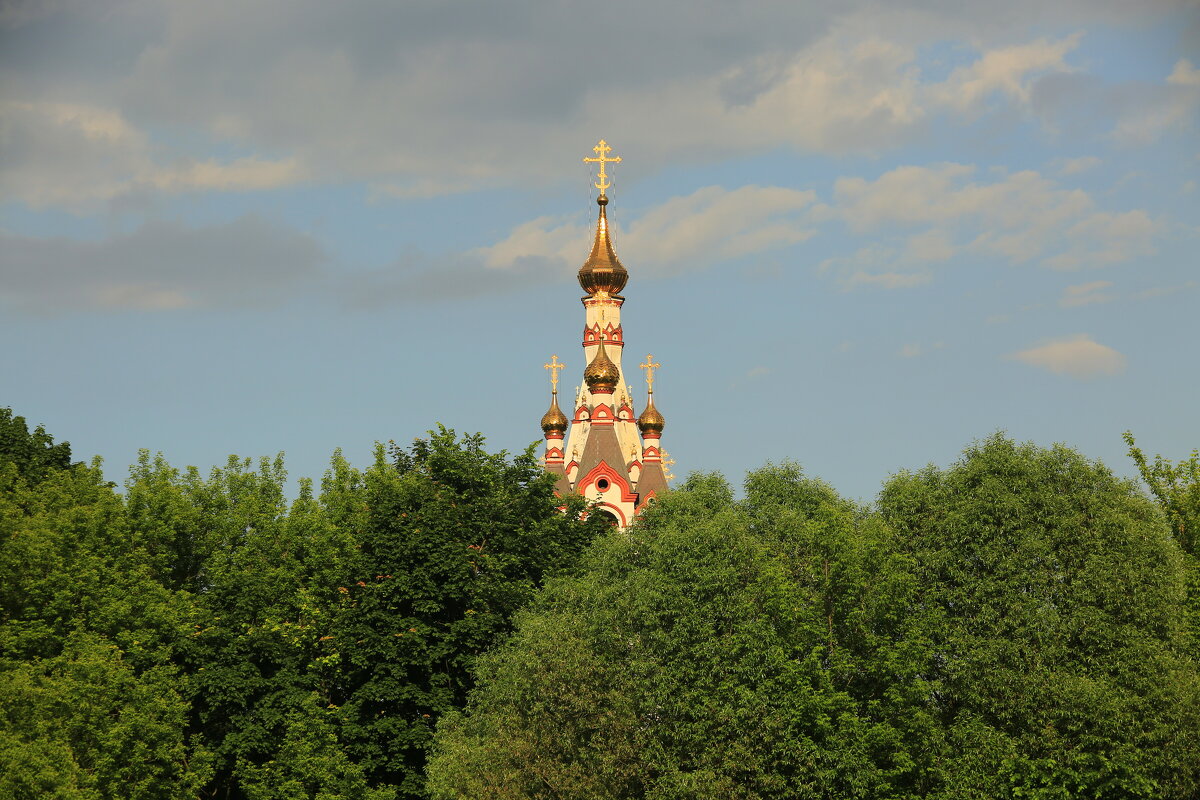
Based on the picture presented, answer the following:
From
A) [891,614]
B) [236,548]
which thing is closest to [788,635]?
[891,614]

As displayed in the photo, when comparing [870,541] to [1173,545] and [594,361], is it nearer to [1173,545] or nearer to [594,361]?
[1173,545]

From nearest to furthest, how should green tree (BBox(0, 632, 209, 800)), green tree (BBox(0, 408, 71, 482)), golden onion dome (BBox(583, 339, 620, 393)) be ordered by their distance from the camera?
green tree (BBox(0, 632, 209, 800))
green tree (BBox(0, 408, 71, 482))
golden onion dome (BBox(583, 339, 620, 393))

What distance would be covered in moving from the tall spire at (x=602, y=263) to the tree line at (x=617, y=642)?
102 feet

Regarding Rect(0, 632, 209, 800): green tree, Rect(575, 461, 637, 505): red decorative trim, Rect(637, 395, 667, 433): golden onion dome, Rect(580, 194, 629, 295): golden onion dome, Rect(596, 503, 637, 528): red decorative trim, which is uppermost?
Rect(580, 194, 629, 295): golden onion dome

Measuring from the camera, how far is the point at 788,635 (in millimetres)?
45094

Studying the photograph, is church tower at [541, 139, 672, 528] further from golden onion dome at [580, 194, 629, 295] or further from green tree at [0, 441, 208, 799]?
green tree at [0, 441, 208, 799]

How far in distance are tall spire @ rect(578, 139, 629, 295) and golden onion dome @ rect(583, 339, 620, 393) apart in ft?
18.7

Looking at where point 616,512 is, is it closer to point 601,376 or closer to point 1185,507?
point 601,376

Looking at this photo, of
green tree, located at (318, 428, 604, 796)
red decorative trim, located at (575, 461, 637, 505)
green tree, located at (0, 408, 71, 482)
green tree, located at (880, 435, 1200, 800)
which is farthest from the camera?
red decorative trim, located at (575, 461, 637, 505)

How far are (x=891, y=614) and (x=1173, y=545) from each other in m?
8.65

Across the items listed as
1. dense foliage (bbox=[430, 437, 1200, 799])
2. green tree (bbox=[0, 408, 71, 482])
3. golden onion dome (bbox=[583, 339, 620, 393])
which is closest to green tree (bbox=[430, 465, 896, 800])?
dense foliage (bbox=[430, 437, 1200, 799])

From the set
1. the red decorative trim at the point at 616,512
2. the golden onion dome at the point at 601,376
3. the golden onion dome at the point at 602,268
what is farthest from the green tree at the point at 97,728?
the golden onion dome at the point at 602,268

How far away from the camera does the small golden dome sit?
3388 inches

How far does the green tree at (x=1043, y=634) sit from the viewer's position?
139 ft
